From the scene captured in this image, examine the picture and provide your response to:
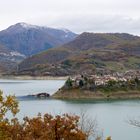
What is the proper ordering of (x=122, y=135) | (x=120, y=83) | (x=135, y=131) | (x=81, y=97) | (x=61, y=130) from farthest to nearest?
(x=120, y=83) < (x=81, y=97) < (x=135, y=131) < (x=122, y=135) < (x=61, y=130)

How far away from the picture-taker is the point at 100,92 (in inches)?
4338

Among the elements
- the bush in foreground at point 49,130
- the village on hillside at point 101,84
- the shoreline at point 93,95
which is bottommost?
the shoreline at point 93,95

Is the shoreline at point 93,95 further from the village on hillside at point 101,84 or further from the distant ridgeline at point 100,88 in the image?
the village on hillside at point 101,84

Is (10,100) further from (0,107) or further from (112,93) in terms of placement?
(112,93)

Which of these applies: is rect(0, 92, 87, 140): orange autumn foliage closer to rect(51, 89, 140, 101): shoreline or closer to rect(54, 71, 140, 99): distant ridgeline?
rect(51, 89, 140, 101): shoreline

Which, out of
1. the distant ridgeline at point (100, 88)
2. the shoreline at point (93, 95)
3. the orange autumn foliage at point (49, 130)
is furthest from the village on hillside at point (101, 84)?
the orange autumn foliage at point (49, 130)

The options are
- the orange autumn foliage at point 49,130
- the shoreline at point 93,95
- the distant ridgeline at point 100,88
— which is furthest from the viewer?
the distant ridgeline at point 100,88

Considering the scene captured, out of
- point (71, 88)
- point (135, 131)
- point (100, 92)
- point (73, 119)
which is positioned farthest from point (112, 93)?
point (73, 119)

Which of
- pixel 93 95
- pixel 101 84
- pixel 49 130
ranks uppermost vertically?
pixel 101 84

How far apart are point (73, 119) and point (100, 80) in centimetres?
10263

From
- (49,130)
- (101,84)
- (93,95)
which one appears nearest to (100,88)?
(101,84)

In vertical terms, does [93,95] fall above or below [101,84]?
below

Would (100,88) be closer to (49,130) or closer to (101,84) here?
(101,84)

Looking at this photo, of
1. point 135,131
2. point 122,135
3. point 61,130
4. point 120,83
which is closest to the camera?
point 61,130
